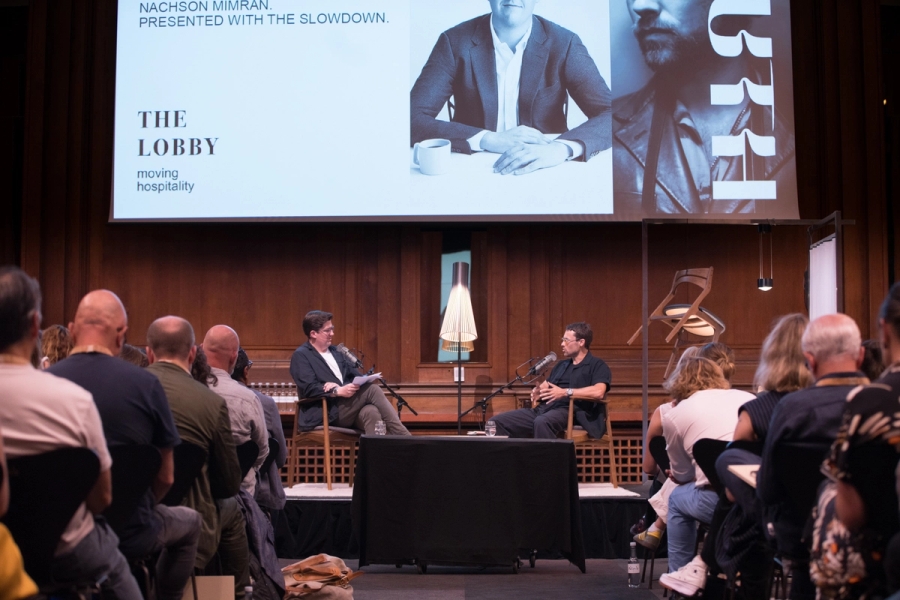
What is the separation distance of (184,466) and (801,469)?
1819mm

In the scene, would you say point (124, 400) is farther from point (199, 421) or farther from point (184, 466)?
point (199, 421)

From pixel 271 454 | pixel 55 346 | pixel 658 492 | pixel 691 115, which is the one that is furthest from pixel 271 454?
pixel 691 115

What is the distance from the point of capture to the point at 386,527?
15.7 ft

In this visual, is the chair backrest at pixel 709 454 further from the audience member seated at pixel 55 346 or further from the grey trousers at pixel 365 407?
the grey trousers at pixel 365 407

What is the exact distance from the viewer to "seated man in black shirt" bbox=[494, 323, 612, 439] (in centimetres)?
608

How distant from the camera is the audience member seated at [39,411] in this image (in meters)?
2.06

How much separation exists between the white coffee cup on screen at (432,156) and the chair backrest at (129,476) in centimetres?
465

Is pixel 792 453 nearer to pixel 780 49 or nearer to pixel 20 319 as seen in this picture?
pixel 20 319

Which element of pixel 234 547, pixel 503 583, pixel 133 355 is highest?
pixel 133 355

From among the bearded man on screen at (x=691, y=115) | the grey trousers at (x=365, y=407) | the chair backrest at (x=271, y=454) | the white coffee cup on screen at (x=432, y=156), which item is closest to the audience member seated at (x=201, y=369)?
the chair backrest at (x=271, y=454)

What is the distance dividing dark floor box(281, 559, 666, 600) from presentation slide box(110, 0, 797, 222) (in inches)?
113

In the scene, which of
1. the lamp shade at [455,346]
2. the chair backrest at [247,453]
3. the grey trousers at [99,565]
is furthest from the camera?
the lamp shade at [455,346]

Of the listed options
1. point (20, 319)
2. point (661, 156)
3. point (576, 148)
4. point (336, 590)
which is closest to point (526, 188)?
point (576, 148)

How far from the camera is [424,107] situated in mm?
7012
